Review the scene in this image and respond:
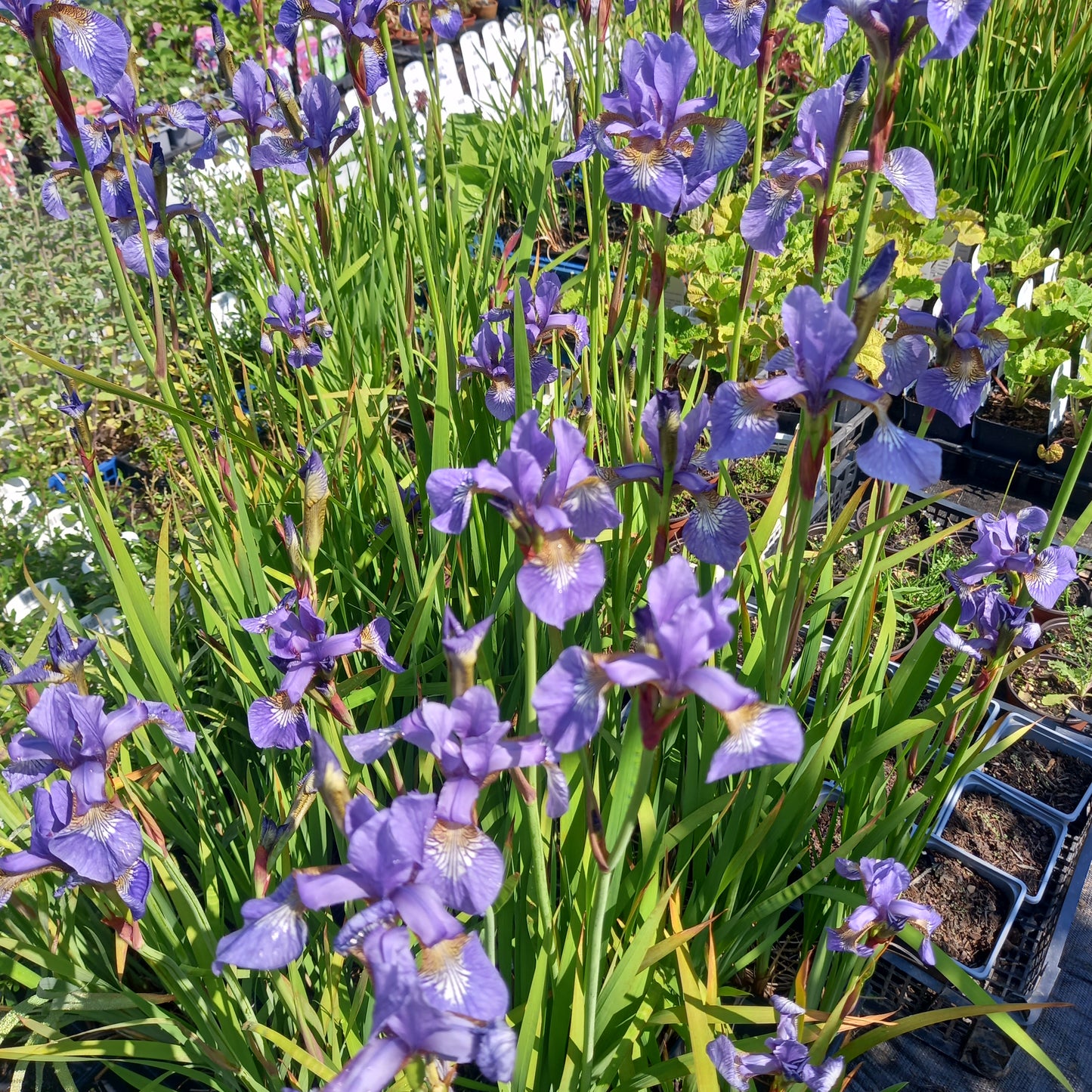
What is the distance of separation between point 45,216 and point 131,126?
Result: 2755mm

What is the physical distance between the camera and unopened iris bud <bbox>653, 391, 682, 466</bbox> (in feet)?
3.69

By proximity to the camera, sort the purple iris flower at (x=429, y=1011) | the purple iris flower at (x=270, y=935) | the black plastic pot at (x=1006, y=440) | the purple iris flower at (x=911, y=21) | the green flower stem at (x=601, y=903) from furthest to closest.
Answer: the black plastic pot at (x=1006, y=440) → the purple iris flower at (x=911, y=21) → the green flower stem at (x=601, y=903) → the purple iris flower at (x=270, y=935) → the purple iris flower at (x=429, y=1011)

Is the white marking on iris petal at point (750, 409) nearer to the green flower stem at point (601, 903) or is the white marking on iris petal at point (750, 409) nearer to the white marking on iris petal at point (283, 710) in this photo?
the green flower stem at point (601, 903)

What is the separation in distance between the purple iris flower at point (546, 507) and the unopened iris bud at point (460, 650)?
0.21 feet

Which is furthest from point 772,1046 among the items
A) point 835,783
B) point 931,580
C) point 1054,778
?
point 931,580

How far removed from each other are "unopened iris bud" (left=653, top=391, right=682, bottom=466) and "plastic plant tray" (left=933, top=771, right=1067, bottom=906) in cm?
141

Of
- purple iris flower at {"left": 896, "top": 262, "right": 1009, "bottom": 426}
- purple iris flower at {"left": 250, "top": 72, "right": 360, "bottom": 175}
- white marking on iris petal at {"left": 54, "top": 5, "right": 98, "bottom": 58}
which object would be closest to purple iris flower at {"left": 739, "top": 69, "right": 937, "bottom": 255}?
purple iris flower at {"left": 896, "top": 262, "right": 1009, "bottom": 426}

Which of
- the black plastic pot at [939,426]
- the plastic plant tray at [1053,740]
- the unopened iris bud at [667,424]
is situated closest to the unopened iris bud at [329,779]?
the unopened iris bud at [667,424]

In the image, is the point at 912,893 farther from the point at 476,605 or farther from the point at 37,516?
the point at 37,516

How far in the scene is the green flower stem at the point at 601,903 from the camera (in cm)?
95

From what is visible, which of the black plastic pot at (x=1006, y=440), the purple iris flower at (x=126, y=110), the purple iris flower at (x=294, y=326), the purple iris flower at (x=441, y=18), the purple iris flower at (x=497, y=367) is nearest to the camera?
the purple iris flower at (x=126, y=110)

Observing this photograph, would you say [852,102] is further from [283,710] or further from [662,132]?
[283,710]

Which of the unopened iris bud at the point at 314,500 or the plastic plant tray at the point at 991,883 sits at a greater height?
the unopened iris bud at the point at 314,500

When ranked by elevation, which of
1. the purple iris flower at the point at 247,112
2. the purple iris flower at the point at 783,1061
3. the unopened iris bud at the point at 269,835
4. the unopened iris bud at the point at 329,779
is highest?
the purple iris flower at the point at 247,112
